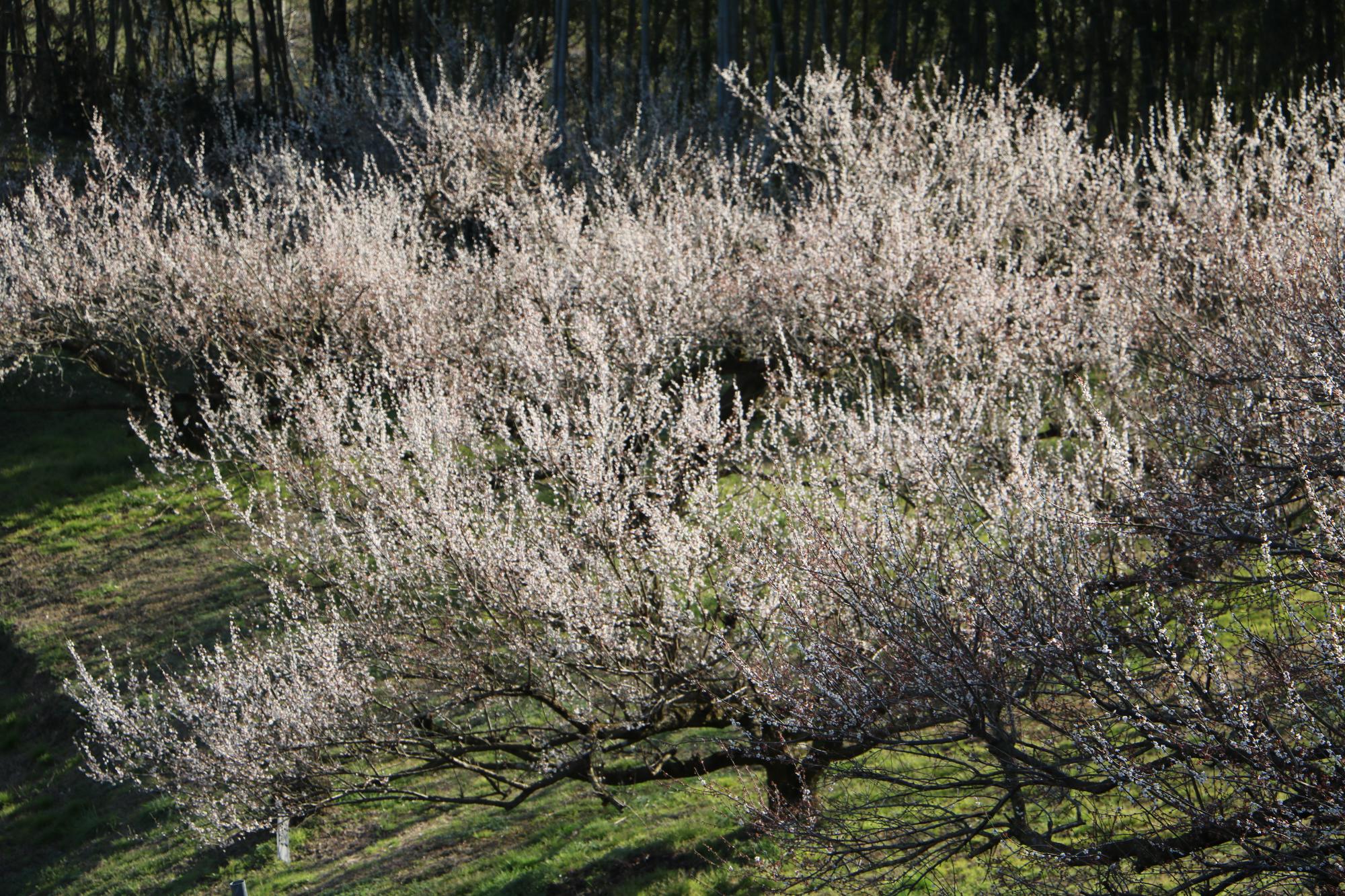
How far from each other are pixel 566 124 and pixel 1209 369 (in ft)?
64.7

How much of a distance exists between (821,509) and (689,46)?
3455cm

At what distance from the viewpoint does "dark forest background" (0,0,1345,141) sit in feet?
93.4

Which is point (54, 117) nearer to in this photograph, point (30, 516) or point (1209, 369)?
point (30, 516)

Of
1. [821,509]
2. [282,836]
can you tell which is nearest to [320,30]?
[282,836]

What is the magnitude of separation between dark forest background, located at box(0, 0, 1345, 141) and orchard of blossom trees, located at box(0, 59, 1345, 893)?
35.3ft

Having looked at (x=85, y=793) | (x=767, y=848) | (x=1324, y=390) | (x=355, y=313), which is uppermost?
(x=1324, y=390)

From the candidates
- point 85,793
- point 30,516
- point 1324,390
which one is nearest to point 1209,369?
point 1324,390

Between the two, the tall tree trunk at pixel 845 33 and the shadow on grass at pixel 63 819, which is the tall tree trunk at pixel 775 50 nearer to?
the tall tree trunk at pixel 845 33

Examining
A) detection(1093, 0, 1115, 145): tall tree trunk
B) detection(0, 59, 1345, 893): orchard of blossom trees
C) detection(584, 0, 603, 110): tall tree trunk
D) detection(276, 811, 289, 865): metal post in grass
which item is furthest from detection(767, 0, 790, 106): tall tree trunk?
detection(276, 811, 289, 865): metal post in grass

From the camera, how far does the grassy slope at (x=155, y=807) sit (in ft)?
33.7

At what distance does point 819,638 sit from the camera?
6281 mm

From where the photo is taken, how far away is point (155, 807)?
42.2ft

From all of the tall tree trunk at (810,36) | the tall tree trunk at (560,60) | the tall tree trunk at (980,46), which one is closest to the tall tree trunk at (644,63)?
the tall tree trunk at (560,60)

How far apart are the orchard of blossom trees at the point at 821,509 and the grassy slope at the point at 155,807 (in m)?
0.54
